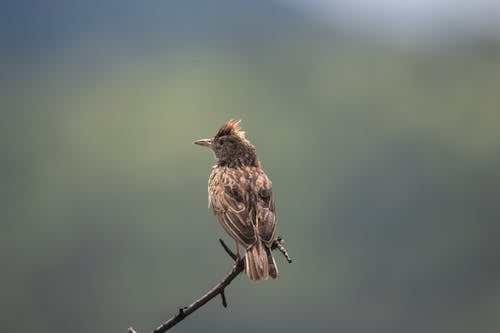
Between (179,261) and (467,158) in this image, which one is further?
(467,158)

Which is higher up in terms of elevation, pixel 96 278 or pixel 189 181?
pixel 189 181

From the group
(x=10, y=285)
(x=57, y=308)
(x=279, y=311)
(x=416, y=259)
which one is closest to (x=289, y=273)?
(x=279, y=311)

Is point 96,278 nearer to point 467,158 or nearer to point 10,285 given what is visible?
point 10,285

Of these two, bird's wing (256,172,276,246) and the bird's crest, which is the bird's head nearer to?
the bird's crest

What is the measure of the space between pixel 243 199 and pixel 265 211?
1.15 ft

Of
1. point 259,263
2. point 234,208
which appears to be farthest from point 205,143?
point 259,263

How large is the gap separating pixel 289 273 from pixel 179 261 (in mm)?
20608

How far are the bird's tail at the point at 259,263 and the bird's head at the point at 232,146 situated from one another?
2.33m

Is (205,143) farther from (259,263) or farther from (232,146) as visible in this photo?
(259,263)

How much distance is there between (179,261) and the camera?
566ft

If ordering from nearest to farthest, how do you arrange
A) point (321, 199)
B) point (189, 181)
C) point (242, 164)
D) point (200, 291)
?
point (242, 164) → point (200, 291) → point (189, 181) → point (321, 199)

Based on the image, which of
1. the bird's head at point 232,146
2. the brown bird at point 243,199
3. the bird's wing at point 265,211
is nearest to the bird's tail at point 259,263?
the brown bird at point 243,199

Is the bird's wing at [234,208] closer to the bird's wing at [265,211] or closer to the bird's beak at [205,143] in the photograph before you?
the bird's wing at [265,211]

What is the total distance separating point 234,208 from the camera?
8.56 m
